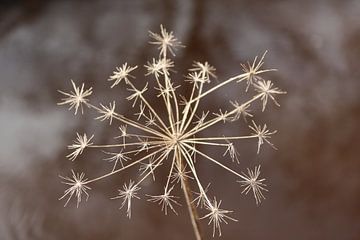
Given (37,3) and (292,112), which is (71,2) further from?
(292,112)

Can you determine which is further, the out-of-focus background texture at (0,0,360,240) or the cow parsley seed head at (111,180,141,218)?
the out-of-focus background texture at (0,0,360,240)

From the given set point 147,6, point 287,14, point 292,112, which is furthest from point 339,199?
point 147,6

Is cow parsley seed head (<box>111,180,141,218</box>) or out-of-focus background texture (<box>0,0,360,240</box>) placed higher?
out-of-focus background texture (<box>0,0,360,240</box>)

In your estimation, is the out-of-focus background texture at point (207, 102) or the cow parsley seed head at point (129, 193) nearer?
the cow parsley seed head at point (129, 193)

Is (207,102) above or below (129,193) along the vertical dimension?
above

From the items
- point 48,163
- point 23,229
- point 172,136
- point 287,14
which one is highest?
point 287,14

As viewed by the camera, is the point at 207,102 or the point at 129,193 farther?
the point at 207,102

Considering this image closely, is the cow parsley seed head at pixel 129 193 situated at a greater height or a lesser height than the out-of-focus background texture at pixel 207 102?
lesser

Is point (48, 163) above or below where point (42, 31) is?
below
